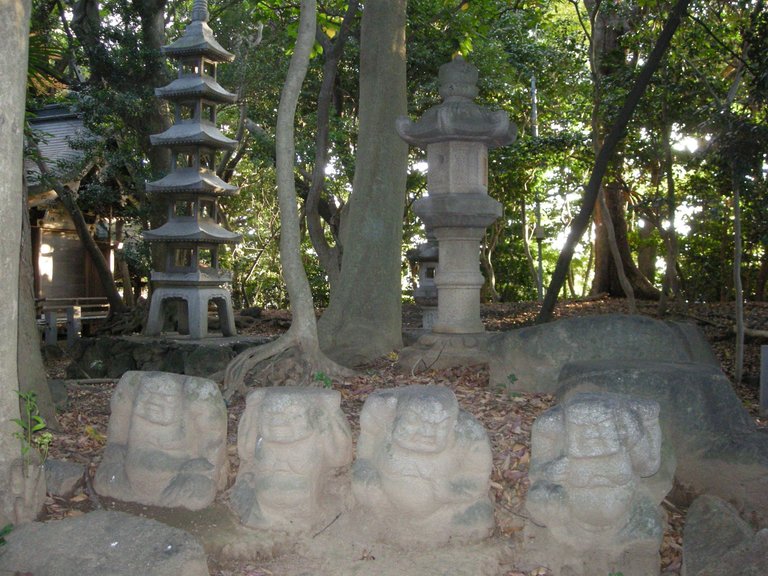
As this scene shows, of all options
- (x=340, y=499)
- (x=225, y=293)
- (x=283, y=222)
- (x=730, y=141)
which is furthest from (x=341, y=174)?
(x=340, y=499)

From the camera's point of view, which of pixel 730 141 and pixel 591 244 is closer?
pixel 730 141

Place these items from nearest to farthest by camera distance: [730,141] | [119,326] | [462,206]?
[462,206], [730,141], [119,326]

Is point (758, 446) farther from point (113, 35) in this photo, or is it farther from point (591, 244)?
point (591, 244)

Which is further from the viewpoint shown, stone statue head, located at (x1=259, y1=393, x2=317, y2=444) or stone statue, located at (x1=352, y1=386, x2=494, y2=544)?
stone statue head, located at (x1=259, y1=393, x2=317, y2=444)

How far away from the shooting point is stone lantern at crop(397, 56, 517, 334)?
23.2ft

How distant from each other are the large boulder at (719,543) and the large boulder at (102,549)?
2.59 m

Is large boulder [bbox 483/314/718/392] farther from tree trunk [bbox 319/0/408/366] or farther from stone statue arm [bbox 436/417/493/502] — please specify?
stone statue arm [bbox 436/417/493/502]

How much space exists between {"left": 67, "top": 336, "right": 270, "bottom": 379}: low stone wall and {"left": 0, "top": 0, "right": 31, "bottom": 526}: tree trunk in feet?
Result: 19.5

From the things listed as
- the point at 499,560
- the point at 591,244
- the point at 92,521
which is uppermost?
the point at 591,244

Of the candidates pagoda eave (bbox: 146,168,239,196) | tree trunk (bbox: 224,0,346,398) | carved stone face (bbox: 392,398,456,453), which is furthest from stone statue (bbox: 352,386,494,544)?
pagoda eave (bbox: 146,168,239,196)

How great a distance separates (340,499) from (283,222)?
2.60 meters

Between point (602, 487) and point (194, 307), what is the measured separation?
8.82m

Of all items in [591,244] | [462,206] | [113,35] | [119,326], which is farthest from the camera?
[591,244]

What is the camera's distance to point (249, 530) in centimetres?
432
